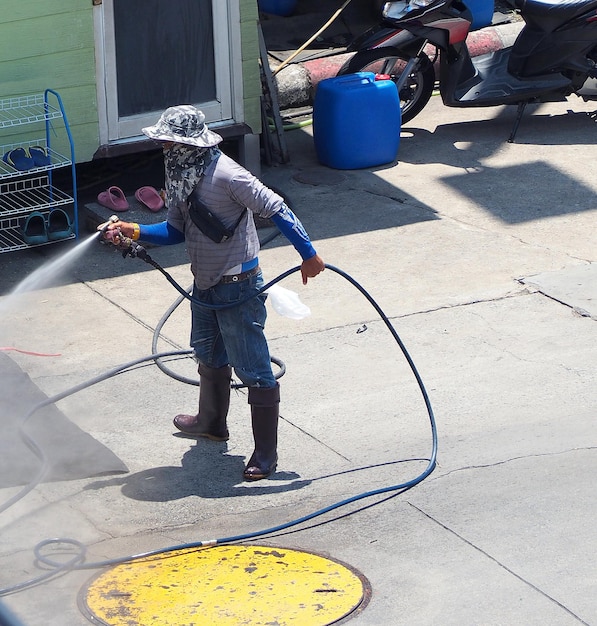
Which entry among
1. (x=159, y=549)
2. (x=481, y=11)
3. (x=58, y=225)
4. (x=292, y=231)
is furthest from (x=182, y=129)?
(x=481, y=11)

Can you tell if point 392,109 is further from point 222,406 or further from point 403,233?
point 222,406

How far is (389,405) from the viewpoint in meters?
6.27

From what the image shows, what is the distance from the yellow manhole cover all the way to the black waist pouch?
1.42 m

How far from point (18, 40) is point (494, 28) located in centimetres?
621

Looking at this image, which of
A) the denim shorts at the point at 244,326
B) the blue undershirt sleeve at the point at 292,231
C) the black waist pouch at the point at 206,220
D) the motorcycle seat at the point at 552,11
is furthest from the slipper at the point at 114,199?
the motorcycle seat at the point at 552,11

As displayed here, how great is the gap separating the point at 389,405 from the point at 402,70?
550cm

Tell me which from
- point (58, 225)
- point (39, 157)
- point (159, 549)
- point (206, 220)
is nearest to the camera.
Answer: point (159, 549)

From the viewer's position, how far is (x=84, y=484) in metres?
5.49

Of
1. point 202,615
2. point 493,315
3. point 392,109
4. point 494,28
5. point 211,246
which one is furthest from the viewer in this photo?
point 494,28

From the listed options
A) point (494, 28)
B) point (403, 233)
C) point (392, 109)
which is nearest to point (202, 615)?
point (403, 233)

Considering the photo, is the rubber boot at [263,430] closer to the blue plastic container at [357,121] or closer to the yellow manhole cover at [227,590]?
the yellow manhole cover at [227,590]

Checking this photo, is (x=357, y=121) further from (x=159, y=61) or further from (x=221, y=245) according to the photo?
(x=221, y=245)

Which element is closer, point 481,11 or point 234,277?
point 234,277

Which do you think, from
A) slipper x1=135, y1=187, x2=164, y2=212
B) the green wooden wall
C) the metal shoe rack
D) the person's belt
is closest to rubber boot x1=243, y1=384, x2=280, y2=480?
the person's belt
